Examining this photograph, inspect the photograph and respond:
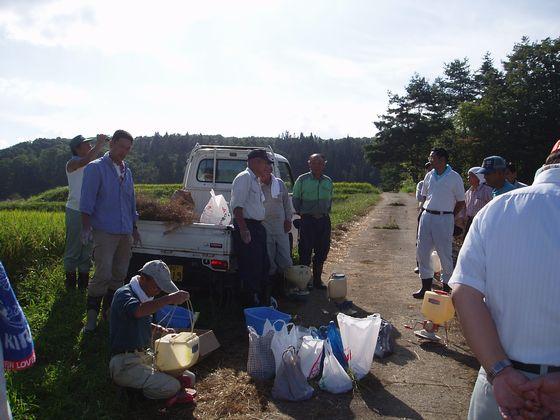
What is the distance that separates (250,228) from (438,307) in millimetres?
2301

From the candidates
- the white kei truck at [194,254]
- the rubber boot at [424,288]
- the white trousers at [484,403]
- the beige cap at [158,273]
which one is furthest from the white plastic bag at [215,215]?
the white trousers at [484,403]

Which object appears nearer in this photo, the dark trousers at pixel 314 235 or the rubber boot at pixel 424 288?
the rubber boot at pixel 424 288

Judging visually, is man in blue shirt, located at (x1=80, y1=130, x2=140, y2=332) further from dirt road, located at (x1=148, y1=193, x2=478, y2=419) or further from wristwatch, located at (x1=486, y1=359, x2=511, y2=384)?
wristwatch, located at (x1=486, y1=359, x2=511, y2=384)

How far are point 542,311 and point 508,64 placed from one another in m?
26.9

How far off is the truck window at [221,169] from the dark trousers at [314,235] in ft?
4.67

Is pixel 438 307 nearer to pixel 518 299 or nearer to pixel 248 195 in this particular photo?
pixel 248 195

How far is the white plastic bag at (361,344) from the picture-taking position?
4039mm

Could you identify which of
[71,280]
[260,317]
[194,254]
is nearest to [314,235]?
[194,254]

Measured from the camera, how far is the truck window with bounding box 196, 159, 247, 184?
766 centimetres

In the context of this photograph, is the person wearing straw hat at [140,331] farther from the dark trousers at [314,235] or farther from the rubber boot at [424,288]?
the rubber boot at [424,288]

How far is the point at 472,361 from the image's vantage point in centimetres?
450

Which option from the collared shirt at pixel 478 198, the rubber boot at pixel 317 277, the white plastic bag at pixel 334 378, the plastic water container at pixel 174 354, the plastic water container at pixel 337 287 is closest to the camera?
the plastic water container at pixel 174 354

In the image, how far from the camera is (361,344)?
4051mm

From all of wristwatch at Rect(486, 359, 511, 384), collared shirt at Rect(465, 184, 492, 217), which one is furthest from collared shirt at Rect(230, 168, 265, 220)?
wristwatch at Rect(486, 359, 511, 384)
